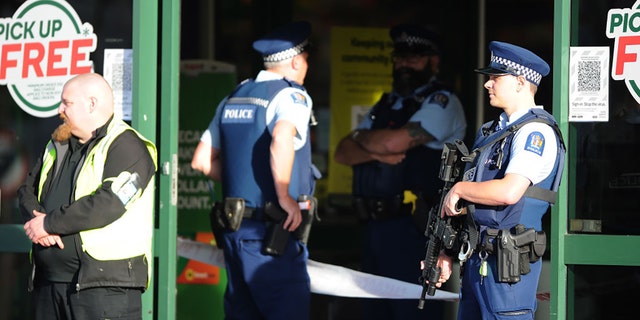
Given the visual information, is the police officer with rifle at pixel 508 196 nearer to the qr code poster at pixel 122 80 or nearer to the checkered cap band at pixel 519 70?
the checkered cap band at pixel 519 70

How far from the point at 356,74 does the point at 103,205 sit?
363cm

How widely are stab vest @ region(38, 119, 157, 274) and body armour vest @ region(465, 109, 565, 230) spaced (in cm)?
148

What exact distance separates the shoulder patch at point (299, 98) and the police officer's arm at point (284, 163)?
0.14m

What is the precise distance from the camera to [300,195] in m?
6.11

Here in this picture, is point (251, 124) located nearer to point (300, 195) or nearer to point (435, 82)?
point (300, 195)

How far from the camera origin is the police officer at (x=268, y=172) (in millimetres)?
5973

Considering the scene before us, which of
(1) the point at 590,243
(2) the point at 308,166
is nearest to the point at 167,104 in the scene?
(2) the point at 308,166

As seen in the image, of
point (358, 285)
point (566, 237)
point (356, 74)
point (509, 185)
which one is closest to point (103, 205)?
point (509, 185)

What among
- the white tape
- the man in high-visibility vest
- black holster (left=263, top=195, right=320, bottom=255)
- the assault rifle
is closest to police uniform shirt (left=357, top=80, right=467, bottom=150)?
the white tape

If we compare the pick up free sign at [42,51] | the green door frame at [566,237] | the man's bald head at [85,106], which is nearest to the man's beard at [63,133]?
the man's bald head at [85,106]

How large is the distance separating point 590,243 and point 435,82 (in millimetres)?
1733

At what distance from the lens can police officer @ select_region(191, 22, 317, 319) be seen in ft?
19.6

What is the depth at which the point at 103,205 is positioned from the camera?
4965 mm

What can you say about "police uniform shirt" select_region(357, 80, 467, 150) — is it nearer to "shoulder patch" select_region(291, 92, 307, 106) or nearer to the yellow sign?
"shoulder patch" select_region(291, 92, 307, 106)
